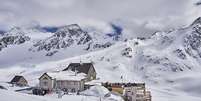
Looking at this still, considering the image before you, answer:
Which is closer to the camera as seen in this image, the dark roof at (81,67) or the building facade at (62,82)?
the building facade at (62,82)

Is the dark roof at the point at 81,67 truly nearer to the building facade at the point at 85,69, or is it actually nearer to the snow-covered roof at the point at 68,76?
the building facade at the point at 85,69

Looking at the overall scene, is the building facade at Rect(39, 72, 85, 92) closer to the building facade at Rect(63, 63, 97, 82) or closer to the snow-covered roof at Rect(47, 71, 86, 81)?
the snow-covered roof at Rect(47, 71, 86, 81)

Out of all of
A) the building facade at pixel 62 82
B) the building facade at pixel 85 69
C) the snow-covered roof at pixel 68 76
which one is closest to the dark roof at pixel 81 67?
the building facade at pixel 85 69

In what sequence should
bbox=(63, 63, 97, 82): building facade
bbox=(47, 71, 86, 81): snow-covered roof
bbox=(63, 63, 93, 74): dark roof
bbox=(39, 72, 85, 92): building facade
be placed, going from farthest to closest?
bbox=(63, 63, 93, 74): dark roof → bbox=(63, 63, 97, 82): building facade → bbox=(47, 71, 86, 81): snow-covered roof → bbox=(39, 72, 85, 92): building facade

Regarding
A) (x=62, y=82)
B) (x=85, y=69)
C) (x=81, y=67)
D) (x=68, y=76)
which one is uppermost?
(x=81, y=67)

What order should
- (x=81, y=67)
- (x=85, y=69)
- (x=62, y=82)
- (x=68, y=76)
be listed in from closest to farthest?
(x=62, y=82) < (x=68, y=76) < (x=85, y=69) < (x=81, y=67)

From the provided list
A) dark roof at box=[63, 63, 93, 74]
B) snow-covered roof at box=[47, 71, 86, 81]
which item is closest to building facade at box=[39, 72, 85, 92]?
snow-covered roof at box=[47, 71, 86, 81]

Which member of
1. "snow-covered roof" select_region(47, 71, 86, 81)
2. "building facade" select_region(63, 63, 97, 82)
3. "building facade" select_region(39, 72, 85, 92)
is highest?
"building facade" select_region(63, 63, 97, 82)

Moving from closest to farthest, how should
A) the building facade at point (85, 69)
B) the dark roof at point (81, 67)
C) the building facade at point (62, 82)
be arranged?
the building facade at point (62, 82) < the building facade at point (85, 69) < the dark roof at point (81, 67)

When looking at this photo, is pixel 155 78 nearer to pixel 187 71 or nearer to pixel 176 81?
pixel 176 81

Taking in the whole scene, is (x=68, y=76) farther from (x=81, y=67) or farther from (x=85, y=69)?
(x=81, y=67)

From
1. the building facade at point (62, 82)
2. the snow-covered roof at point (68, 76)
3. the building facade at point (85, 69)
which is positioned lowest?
the building facade at point (62, 82)

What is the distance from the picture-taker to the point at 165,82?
171 metres

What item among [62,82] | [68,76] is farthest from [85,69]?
[62,82]
